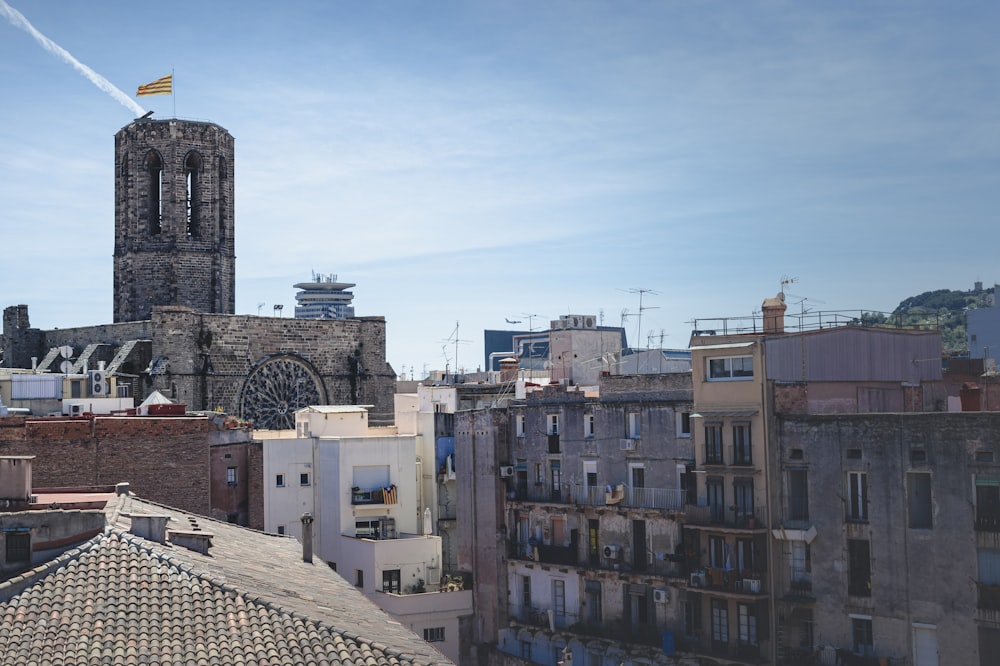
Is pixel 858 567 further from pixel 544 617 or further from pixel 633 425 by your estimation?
pixel 544 617

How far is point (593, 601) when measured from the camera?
40.2m

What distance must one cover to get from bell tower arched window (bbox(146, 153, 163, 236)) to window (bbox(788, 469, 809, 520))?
134 ft

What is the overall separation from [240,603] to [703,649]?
1953 cm

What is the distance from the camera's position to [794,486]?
3425 centimetres

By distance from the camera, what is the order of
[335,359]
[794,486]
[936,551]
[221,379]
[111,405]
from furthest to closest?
[335,359] → [221,379] → [111,405] → [794,486] → [936,551]

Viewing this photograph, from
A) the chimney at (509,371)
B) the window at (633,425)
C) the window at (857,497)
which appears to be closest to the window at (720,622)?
the window at (857,497)

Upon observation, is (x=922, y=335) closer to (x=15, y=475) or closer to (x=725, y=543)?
(x=725, y=543)

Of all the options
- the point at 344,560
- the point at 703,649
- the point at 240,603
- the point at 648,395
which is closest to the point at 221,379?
the point at 344,560

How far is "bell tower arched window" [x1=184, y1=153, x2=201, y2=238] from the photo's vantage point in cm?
6538

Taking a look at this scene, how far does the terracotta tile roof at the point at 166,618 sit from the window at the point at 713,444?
52.0 feet

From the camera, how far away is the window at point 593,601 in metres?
40.0

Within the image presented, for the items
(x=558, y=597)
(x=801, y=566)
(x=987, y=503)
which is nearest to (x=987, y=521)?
(x=987, y=503)

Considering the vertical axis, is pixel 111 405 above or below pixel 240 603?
above

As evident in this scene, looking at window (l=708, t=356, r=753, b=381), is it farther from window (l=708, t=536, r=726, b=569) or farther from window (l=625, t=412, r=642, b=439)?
window (l=708, t=536, r=726, b=569)
